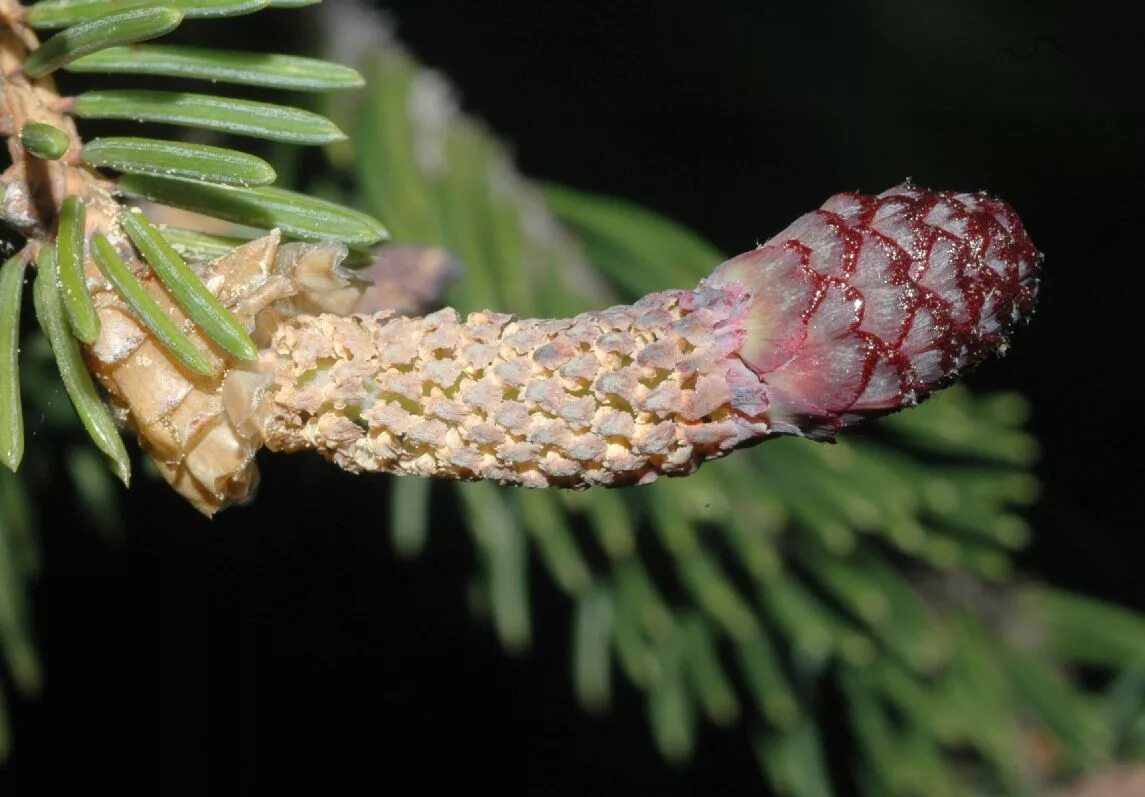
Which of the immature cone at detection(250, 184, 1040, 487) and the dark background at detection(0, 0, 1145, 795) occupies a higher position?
the immature cone at detection(250, 184, 1040, 487)

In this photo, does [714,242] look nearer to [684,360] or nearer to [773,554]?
[773,554]

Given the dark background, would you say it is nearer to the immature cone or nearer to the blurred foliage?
the blurred foliage

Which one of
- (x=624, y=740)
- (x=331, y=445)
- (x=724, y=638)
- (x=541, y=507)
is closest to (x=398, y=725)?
(x=624, y=740)

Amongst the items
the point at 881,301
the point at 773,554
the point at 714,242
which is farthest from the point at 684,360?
the point at 714,242

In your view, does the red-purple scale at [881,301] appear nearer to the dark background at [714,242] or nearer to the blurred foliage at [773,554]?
the blurred foliage at [773,554]

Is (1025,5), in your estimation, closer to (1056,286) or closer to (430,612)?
(1056,286)

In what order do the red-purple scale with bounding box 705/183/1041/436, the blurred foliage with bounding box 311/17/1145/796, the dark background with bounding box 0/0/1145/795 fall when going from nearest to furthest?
the red-purple scale with bounding box 705/183/1041/436
the blurred foliage with bounding box 311/17/1145/796
the dark background with bounding box 0/0/1145/795

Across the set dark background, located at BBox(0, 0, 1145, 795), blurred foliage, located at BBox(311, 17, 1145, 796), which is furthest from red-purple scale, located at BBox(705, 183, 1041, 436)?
dark background, located at BBox(0, 0, 1145, 795)
